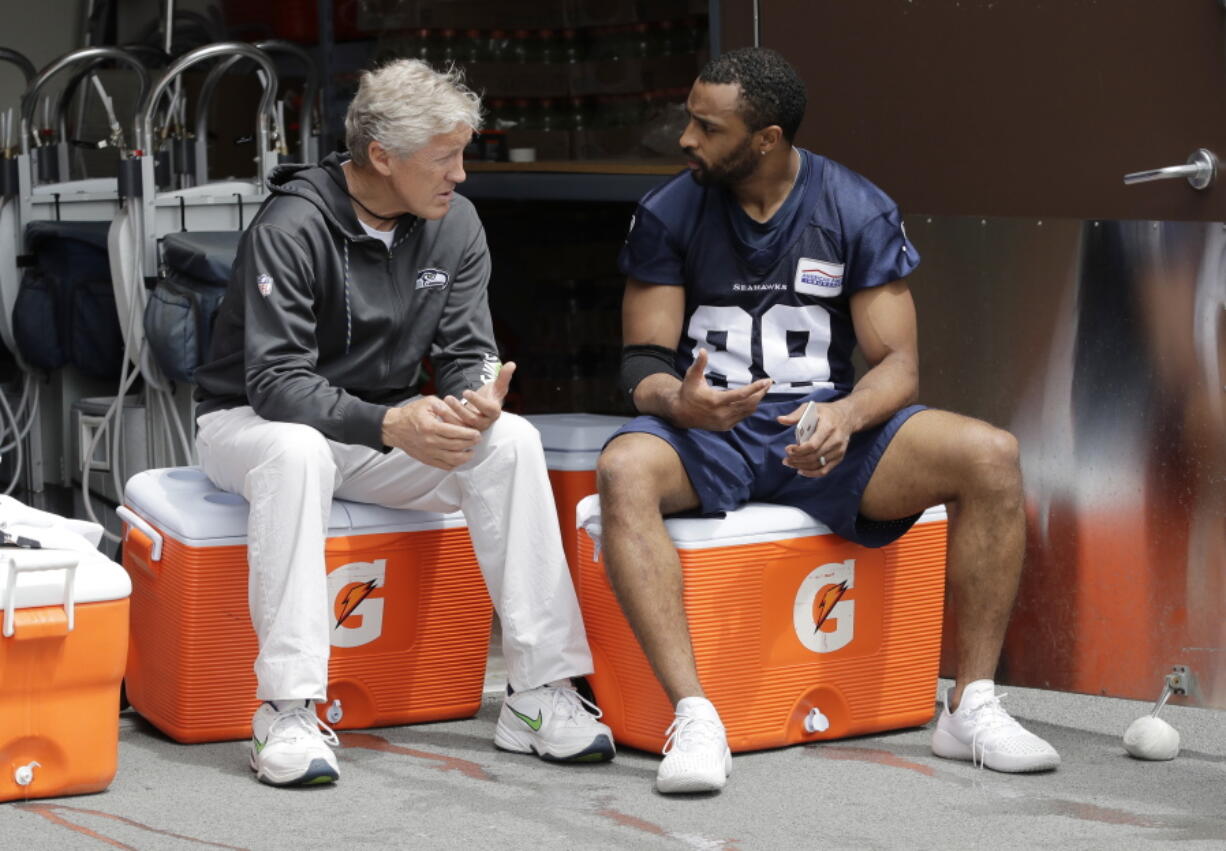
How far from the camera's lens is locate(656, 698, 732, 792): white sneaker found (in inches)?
110

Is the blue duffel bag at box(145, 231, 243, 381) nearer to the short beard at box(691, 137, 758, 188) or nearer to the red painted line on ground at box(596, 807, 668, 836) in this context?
the short beard at box(691, 137, 758, 188)

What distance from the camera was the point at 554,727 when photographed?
302cm

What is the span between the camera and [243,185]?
454 centimetres

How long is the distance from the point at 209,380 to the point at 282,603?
531 mm

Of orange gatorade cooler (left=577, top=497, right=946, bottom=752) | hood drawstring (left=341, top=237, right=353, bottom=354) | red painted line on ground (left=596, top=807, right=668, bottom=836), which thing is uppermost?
hood drawstring (left=341, top=237, right=353, bottom=354)

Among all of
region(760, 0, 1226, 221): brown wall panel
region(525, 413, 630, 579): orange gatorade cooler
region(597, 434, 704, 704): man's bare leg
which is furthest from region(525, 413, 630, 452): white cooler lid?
region(760, 0, 1226, 221): brown wall panel

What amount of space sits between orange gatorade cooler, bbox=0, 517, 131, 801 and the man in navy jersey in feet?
2.62

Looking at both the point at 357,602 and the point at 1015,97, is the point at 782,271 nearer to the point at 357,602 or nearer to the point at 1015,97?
the point at 1015,97

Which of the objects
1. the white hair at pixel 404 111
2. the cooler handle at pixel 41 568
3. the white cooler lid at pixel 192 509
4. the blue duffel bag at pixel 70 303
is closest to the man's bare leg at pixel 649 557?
the white cooler lid at pixel 192 509

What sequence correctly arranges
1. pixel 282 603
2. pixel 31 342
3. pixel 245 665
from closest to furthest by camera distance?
1. pixel 282 603
2. pixel 245 665
3. pixel 31 342

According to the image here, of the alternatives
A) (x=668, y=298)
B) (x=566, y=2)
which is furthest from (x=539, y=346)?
(x=668, y=298)

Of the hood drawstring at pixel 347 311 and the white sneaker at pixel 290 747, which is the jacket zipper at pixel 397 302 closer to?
the hood drawstring at pixel 347 311

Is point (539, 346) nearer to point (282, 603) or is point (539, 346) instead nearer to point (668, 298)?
point (668, 298)

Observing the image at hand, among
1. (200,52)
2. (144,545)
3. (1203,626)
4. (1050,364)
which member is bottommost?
(1203,626)
